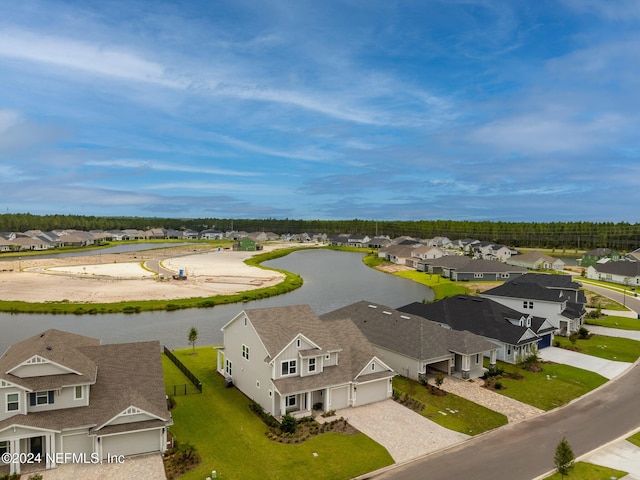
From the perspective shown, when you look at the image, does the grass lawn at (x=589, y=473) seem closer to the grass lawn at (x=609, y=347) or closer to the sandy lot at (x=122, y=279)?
the grass lawn at (x=609, y=347)

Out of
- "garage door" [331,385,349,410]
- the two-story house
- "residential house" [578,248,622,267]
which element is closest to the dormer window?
the two-story house

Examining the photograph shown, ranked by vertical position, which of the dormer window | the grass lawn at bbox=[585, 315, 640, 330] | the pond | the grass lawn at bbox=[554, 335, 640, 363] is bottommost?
the pond

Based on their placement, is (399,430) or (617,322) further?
(617,322)

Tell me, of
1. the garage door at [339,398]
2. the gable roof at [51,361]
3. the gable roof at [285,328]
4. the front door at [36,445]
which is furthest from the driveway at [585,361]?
the front door at [36,445]

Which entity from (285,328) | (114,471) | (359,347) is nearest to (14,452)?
(114,471)

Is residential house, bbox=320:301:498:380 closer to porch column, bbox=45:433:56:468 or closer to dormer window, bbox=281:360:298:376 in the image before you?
Result: dormer window, bbox=281:360:298:376

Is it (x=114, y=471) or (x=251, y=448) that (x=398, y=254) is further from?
(x=114, y=471)

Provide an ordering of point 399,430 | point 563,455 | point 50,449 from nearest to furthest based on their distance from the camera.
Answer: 1. point 563,455
2. point 50,449
3. point 399,430
